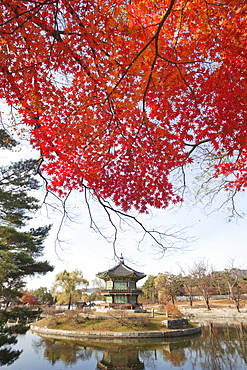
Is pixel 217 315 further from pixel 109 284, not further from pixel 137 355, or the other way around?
pixel 137 355

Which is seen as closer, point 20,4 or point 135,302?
point 20,4

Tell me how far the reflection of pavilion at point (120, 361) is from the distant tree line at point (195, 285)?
23473 mm

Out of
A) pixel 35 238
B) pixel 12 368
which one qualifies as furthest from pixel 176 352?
pixel 35 238

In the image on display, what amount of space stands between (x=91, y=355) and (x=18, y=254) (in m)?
6.94

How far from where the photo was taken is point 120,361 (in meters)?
11.2

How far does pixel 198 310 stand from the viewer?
32.7 m

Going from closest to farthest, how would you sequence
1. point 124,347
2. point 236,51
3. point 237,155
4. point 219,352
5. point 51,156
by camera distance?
point 236,51
point 51,156
point 237,155
point 219,352
point 124,347

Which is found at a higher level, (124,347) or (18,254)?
(18,254)

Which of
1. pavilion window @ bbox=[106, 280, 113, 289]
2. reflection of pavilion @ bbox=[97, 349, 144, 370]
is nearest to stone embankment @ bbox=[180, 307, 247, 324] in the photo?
pavilion window @ bbox=[106, 280, 113, 289]

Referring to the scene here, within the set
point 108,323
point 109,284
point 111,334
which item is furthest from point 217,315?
point 111,334

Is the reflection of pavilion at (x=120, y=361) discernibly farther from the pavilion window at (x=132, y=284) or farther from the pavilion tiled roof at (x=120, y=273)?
the pavilion window at (x=132, y=284)

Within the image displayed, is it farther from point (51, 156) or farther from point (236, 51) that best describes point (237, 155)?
point (51, 156)

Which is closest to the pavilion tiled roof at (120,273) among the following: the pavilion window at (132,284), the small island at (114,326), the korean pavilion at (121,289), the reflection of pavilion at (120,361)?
the korean pavilion at (121,289)

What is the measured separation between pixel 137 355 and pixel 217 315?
22.9m
